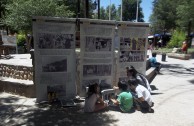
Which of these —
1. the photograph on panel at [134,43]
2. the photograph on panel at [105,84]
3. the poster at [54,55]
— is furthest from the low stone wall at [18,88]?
the photograph on panel at [134,43]

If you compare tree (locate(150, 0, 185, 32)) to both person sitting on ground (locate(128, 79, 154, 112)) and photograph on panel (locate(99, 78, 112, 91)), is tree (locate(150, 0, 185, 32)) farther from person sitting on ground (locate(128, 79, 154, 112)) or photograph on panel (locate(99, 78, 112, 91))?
person sitting on ground (locate(128, 79, 154, 112))

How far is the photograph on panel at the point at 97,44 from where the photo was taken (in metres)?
7.90

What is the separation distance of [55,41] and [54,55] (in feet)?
1.19

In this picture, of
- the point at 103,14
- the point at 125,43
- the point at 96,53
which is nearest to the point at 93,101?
the point at 96,53

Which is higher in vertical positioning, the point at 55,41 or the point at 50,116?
the point at 55,41

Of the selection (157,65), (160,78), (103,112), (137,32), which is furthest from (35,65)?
(157,65)

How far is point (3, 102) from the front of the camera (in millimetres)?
8039

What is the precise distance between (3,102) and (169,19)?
43626 mm

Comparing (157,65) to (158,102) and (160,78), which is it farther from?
(158,102)

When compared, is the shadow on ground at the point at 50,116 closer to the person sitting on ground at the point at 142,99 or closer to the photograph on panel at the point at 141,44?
the person sitting on ground at the point at 142,99

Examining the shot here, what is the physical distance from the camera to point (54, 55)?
755 cm

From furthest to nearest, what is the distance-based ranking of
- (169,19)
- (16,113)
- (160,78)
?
(169,19) → (160,78) → (16,113)

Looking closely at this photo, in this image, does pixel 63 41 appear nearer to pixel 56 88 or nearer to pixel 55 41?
pixel 55 41

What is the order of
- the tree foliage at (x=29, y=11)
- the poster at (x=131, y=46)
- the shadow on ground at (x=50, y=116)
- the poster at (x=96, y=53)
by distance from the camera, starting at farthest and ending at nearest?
the tree foliage at (x=29, y=11), the poster at (x=131, y=46), the poster at (x=96, y=53), the shadow on ground at (x=50, y=116)
